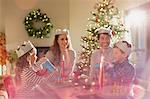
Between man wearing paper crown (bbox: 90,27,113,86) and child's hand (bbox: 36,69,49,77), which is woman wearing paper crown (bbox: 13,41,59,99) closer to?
child's hand (bbox: 36,69,49,77)

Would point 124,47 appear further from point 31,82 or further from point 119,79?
point 31,82

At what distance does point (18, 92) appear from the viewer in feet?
5.03

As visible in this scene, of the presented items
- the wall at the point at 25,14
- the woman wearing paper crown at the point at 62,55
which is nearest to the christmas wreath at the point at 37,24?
the wall at the point at 25,14

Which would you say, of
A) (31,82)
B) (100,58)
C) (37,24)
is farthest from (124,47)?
(37,24)

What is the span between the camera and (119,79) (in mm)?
1403

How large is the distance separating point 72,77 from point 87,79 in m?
0.10

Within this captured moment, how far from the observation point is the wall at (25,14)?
627cm

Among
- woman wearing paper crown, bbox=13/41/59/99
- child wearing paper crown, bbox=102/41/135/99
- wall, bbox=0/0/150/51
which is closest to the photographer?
child wearing paper crown, bbox=102/41/135/99

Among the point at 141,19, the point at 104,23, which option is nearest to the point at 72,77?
the point at 104,23

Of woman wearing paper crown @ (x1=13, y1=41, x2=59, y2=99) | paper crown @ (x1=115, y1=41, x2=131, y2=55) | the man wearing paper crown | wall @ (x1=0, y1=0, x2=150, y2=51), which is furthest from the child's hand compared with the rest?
wall @ (x1=0, y1=0, x2=150, y2=51)

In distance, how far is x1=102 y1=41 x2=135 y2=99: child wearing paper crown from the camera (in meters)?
1.40

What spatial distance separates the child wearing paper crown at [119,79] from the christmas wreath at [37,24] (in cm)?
492

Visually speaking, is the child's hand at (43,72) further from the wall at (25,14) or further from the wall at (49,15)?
the wall at (25,14)

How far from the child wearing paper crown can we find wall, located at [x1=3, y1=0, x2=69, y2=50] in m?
4.89
